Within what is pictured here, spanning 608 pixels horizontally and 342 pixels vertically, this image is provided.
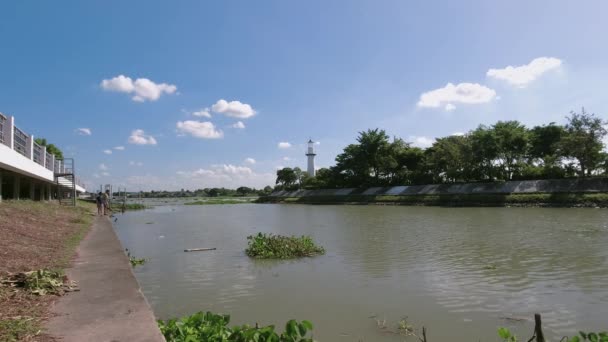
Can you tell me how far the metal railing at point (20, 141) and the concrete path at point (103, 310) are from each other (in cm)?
1229

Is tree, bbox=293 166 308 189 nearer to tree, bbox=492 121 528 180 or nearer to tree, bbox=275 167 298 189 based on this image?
tree, bbox=275 167 298 189

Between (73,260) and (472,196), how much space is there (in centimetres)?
4137

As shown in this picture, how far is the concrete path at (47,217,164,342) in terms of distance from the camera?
177 inches

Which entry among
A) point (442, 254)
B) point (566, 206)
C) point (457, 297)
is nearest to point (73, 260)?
point (457, 297)

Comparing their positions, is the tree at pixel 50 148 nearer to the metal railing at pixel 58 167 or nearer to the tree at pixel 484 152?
the metal railing at pixel 58 167

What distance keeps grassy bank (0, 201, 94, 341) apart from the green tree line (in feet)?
146

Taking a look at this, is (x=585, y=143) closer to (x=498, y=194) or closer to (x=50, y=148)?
(x=498, y=194)

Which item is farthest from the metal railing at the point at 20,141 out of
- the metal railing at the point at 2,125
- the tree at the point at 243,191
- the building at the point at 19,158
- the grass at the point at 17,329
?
the tree at the point at 243,191

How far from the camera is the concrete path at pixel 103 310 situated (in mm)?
4496

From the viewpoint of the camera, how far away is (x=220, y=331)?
4406 millimetres

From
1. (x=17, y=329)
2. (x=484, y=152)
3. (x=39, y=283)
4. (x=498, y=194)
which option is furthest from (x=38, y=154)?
(x=484, y=152)

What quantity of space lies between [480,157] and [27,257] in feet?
162

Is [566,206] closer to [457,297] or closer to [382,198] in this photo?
[382,198]

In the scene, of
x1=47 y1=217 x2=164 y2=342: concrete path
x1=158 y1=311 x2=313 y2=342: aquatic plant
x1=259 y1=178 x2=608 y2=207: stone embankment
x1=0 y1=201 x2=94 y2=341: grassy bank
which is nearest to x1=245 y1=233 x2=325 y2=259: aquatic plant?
x1=47 y1=217 x2=164 y2=342: concrete path
